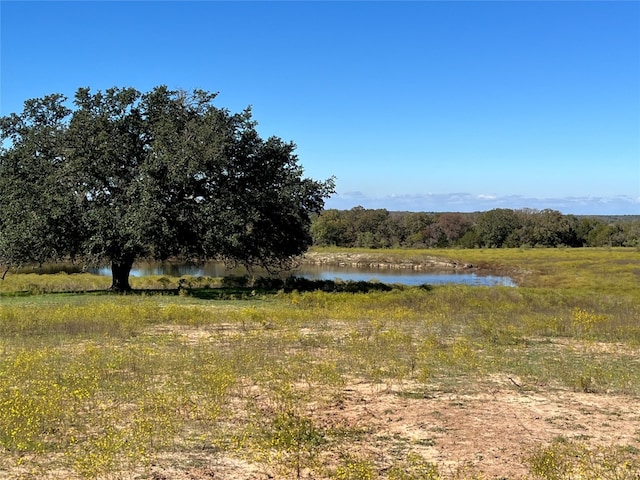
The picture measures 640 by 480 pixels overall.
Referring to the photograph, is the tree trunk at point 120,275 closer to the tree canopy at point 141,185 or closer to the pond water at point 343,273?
the tree canopy at point 141,185

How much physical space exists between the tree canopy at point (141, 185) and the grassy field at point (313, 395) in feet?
19.5

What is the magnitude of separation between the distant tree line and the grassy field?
85.4 meters

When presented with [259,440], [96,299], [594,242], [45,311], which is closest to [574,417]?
[259,440]

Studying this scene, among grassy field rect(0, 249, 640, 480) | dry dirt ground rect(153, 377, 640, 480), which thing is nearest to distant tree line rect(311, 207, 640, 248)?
grassy field rect(0, 249, 640, 480)

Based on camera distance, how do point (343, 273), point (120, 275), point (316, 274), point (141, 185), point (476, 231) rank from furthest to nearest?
point (476, 231)
point (343, 273)
point (316, 274)
point (120, 275)
point (141, 185)

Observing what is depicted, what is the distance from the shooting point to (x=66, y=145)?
2527cm

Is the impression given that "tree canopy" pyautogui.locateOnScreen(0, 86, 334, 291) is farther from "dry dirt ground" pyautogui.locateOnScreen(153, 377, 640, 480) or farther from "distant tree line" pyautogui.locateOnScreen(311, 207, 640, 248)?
"distant tree line" pyautogui.locateOnScreen(311, 207, 640, 248)

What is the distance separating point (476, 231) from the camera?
11312cm

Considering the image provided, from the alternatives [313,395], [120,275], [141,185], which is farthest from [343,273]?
[313,395]

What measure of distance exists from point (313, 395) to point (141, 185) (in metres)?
16.8

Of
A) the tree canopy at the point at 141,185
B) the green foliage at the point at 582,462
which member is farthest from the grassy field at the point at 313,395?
the tree canopy at the point at 141,185

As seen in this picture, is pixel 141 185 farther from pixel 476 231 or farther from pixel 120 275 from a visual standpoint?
pixel 476 231

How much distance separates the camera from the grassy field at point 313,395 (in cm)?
675

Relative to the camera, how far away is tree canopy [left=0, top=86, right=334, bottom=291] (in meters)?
23.8
